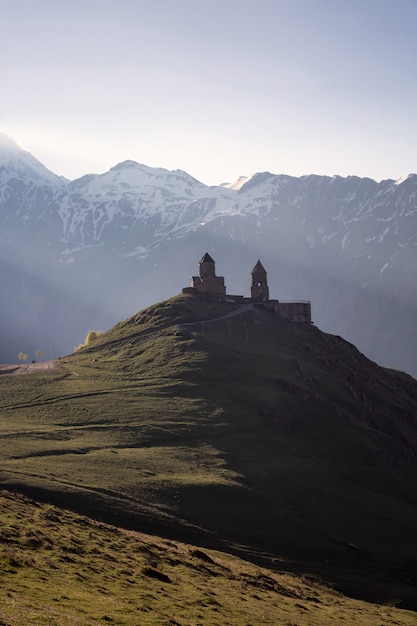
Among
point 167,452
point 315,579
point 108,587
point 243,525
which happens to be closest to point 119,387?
point 167,452

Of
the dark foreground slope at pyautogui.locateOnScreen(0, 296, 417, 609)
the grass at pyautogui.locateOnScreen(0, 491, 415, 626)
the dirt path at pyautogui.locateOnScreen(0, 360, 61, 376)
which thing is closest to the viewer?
the grass at pyautogui.locateOnScreen(0, 491, 415, 626)

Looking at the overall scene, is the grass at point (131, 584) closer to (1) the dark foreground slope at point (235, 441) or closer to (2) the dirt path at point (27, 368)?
(1) the dark foreground slope at point (235, 441)

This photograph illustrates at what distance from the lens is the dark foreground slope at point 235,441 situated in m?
99.2

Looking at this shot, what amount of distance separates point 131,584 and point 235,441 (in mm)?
74724

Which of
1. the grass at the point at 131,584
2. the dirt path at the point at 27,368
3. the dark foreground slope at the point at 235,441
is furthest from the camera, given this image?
the dirt path at the point at 27,368

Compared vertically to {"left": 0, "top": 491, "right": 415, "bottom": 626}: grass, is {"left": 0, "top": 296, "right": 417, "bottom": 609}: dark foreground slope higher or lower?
higher

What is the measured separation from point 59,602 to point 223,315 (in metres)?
142

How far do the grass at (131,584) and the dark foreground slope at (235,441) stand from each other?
11.8m

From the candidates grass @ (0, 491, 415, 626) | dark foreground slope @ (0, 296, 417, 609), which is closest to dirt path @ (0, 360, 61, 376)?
dark foreground slope @ (0, 296, 417, 609)

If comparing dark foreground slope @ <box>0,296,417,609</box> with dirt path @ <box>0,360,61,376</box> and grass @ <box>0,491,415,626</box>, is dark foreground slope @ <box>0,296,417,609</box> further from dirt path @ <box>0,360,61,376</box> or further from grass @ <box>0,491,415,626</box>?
grass @ <box>0,491,415,626</box>

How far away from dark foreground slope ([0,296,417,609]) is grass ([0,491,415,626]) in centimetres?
1183

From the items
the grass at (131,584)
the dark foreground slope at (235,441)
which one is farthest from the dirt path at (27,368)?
the grass at (131,584)

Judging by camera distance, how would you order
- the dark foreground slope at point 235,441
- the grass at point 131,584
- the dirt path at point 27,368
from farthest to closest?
the dirt path at point 27,368 → the dark foreground slope at point 235,441 → the grass at point 131,584

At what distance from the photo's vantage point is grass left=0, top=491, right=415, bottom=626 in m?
50.5
